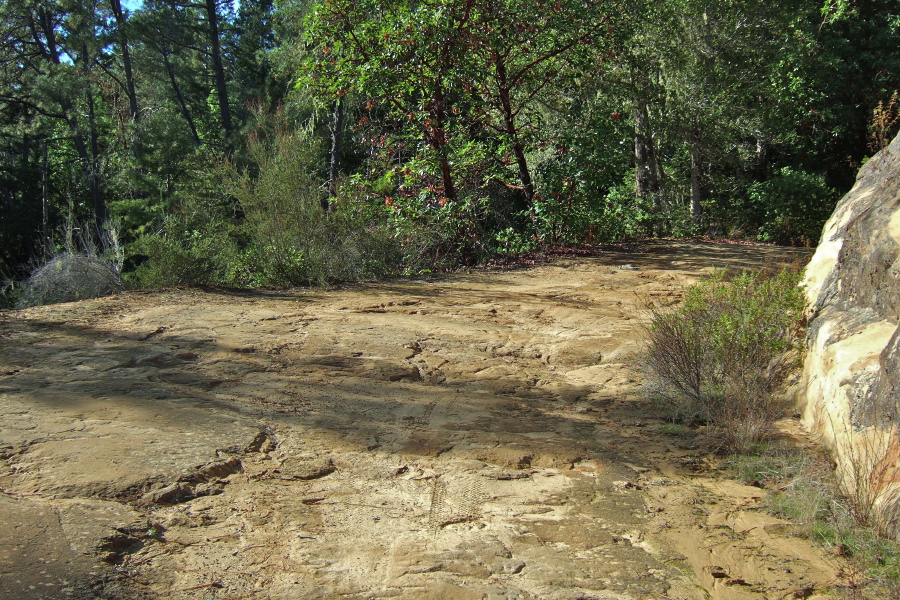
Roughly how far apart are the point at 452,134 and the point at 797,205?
25.9ft

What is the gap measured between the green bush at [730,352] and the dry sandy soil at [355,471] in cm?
28

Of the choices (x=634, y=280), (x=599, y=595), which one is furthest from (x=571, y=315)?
(x=599, y=595)

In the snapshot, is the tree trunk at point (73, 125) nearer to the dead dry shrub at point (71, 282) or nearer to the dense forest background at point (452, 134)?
the dense forest background at point (452, 134)

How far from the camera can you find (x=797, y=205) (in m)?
14.2

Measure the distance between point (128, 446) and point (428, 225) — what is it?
23.1 feet

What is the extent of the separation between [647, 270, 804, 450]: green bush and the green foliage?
999 cm

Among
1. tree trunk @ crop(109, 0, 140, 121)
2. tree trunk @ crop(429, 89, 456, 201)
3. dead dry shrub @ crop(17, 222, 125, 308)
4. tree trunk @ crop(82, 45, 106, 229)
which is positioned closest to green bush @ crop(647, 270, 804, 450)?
tree trunk @ crop(429, 89, 456, 201)

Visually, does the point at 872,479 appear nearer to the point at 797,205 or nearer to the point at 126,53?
the point at 797,205

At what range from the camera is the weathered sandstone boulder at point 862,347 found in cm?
325

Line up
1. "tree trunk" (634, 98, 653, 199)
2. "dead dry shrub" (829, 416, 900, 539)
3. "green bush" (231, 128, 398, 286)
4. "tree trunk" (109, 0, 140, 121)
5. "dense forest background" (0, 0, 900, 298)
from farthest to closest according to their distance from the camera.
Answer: "tree trunk" (109, 0, 140, 121), "tree trunk" (634, 98, 653, 199), "dense forest background" (0, 0, 900, 298), "green bush" (231, 128, 398, 286), "dead dry shrub" (829, 416, 900, 539)

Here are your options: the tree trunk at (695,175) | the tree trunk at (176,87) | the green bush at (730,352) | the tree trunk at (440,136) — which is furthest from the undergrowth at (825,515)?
the tree trunk at (176,87)

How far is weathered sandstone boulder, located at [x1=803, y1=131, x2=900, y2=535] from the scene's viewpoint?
3250mm

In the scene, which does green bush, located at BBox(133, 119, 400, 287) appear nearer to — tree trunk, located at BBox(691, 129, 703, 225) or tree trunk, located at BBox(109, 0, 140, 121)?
tree trunk, located at BBox(691, 129, 703, 225)

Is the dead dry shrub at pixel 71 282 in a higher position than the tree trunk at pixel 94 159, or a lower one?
lower
